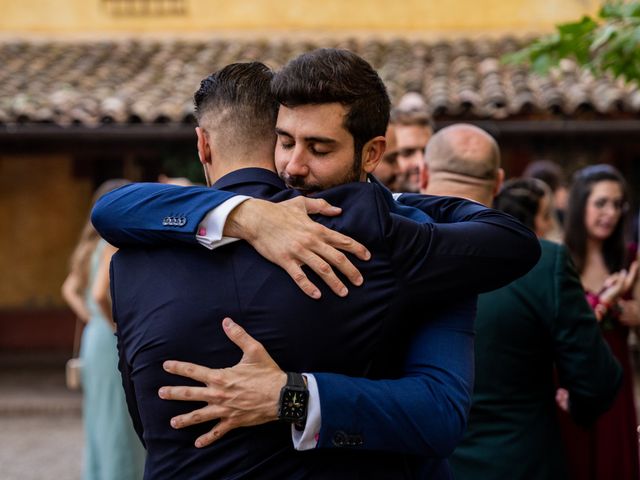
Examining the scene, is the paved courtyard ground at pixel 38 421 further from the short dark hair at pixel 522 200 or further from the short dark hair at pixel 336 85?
the short dark hair at pixel 336 85

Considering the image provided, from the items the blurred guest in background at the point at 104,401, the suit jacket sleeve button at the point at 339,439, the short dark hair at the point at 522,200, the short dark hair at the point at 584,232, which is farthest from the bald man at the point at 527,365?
the blurred guest in background at the point at 104,401

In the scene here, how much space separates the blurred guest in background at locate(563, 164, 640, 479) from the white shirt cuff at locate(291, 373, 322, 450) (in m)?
2.69

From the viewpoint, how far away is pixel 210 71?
14.2 m

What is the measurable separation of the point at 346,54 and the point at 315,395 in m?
0.70

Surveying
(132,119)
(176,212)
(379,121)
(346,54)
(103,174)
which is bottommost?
(103,174)

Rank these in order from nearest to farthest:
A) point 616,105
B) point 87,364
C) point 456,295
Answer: point 456,295 < point 87,364 < point 616,105

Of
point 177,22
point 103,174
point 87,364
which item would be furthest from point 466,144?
point 177,22

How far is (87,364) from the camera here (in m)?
6.27

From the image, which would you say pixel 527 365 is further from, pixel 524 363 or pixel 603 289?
pixel 603 289

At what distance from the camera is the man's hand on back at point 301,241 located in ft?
6.34

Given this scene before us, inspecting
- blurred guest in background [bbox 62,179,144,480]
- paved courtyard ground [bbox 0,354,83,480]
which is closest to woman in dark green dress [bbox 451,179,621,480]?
blurred guest in background [bbox 62,179,144,480]

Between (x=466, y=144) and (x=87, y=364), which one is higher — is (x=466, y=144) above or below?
above

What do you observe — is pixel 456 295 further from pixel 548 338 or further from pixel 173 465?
pixel 548 338

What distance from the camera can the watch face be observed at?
1934 mm
